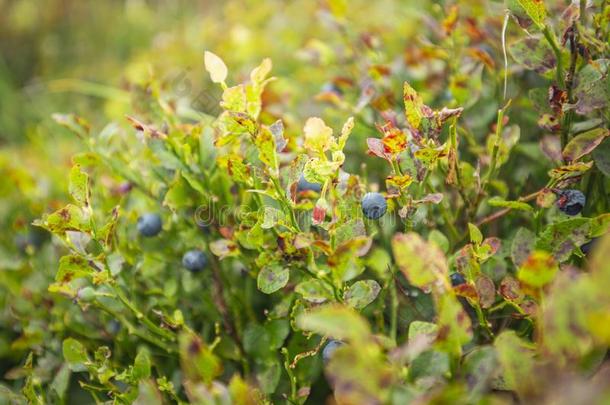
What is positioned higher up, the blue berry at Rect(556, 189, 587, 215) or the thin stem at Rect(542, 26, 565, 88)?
the thin stem at Rect(542, 26, 565, 88)

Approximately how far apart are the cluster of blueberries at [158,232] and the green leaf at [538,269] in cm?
64

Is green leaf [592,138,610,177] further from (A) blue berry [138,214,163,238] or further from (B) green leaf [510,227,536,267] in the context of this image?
(A) blue berry [138,214,163,238]

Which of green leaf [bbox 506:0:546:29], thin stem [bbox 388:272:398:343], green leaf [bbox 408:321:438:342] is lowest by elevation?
thin stem [bbox 388:272:398:343]

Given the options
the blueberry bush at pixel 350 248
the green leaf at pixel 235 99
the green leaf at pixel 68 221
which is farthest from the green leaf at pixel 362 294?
the green leaf at pixel 68 221

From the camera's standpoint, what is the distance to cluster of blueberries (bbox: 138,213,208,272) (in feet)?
3.74

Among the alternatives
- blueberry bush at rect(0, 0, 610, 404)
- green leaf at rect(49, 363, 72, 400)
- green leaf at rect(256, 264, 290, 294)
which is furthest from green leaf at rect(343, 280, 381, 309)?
green leaf at rect(49, 363, 72, 400)

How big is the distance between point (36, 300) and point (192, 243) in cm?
45

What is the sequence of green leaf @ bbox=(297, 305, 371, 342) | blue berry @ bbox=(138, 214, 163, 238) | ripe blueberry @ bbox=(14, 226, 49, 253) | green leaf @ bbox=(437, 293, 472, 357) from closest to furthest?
green leaf @ bbox=(297, 305, 371, 342), green leaf @ bbox=(437, 293, 472, 357), blue berry @ bbox=(138, 214, 163, 238), ripe blueberry @ bbox=(14, 226, 49, 253)

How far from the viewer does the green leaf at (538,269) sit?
27.0 inches

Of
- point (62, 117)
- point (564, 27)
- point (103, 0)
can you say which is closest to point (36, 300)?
point (62, 117)

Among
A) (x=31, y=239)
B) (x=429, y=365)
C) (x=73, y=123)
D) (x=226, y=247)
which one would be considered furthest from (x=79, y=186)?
(x=31, y=239)

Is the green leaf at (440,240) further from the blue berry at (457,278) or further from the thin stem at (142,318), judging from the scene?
the thin stem at (142,318)

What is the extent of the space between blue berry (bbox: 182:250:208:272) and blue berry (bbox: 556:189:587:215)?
65 cm

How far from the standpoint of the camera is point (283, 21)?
2.31 metres
